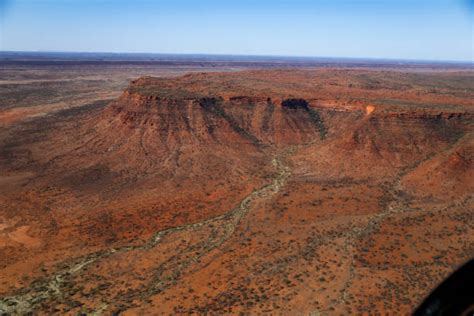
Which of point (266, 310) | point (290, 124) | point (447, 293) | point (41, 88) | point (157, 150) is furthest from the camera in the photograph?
point (41, 88)

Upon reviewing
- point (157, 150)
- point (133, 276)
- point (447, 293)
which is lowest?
point (133, 276)

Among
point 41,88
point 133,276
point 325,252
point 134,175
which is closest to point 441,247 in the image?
point 325,252

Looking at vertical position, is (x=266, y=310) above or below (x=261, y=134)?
below

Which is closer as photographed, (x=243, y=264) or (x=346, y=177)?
(x=243, y=264)

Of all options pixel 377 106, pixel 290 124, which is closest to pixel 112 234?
pixel 290 124

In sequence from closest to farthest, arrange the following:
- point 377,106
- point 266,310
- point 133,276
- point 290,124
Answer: point 266,310
point 133,276
point 377,106
point 290,124

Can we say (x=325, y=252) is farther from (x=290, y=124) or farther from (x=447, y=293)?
(x=290, y=124)
